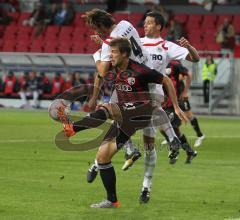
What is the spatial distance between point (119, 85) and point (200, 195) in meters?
2.38

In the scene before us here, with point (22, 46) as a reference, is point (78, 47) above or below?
above

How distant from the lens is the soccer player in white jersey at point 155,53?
11.4 m

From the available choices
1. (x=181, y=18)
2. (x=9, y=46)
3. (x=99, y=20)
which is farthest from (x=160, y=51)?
(x=9, y=46)

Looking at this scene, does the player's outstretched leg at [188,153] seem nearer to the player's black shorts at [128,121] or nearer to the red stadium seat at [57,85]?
the player's black shorts at [128,121]

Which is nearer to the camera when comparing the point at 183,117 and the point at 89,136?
the point at 183,117

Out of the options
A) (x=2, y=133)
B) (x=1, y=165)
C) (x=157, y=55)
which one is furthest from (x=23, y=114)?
(x=157, y=55)

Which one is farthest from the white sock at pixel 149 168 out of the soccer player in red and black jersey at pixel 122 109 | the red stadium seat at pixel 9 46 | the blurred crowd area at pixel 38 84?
the red stadium seat at pixel 9 46

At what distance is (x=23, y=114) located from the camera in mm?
34812

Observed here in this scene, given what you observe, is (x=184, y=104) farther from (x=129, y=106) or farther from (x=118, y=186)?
(x=129, y=106)

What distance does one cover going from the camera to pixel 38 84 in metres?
39.0

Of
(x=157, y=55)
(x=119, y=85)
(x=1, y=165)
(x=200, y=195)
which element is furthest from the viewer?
(x=1, y=165)

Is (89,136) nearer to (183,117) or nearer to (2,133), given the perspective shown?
(2,133)

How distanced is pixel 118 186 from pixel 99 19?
3052 millimetres

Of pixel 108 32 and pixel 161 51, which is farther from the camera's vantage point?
pixel 161 51
